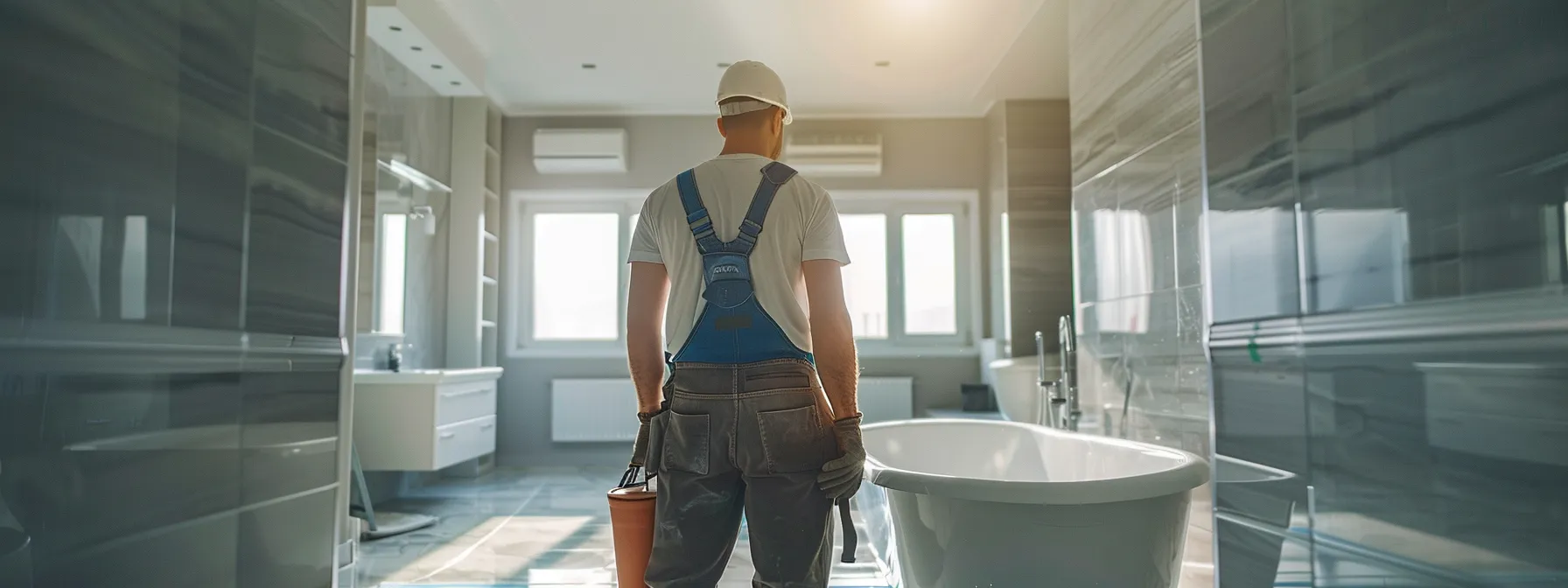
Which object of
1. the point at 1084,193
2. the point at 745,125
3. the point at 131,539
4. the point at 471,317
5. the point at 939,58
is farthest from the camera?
the point at 471,317

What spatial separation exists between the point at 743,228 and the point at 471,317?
4211 mm

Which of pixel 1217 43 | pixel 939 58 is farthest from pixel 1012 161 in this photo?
pixel 1217 43

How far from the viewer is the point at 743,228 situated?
163 centimetres

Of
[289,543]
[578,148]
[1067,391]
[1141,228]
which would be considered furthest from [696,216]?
[578,148]

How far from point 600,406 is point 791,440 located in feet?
14.7

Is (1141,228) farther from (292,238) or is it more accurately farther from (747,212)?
(292,238)

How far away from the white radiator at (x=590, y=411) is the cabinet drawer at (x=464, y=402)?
82 cm

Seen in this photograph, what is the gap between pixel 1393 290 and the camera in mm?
1332

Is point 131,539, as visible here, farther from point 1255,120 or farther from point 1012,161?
point 1012,161

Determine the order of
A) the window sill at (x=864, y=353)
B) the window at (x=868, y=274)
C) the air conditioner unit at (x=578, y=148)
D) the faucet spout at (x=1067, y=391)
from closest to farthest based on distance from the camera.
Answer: the faucet spout at (x=1067, y=391), the air conditioner unit at (x=578, y=148), the window sill at (x=864, y=353), the window at (x=868, y=274)

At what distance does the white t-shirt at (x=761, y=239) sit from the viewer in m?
1.63

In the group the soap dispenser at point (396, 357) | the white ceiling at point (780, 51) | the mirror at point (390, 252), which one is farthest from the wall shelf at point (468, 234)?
the soap dispenser at point (396, 357)

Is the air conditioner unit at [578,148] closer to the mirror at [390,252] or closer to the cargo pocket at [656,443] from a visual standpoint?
the mirror at [390,252]

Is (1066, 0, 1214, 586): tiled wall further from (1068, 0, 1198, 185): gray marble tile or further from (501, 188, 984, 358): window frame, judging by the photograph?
(501, 188, 984, 358): window frame
